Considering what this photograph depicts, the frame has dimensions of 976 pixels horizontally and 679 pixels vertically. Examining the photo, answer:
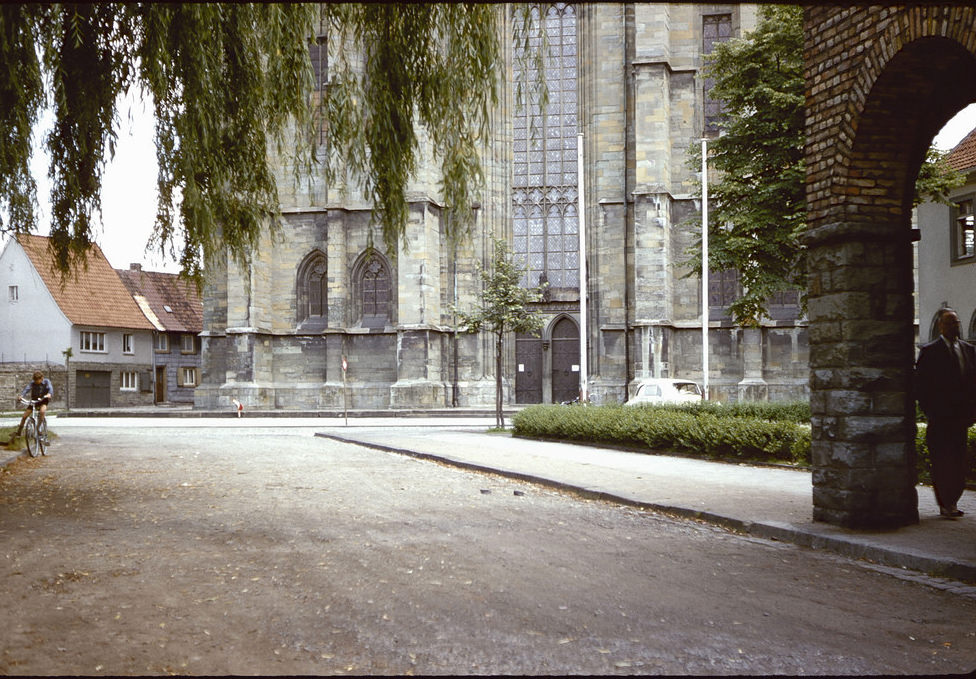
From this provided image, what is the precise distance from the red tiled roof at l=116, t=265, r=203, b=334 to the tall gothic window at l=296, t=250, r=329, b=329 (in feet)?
65.1

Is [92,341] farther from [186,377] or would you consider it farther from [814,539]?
[814,539]

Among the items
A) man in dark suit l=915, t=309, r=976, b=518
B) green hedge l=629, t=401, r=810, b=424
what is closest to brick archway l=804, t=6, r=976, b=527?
man in dark suit l=915, t=309, r=976, b=518

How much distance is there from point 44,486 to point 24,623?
7823 millimetres

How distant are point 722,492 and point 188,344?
5472cm

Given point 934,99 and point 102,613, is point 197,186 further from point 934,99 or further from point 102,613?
point 934,99

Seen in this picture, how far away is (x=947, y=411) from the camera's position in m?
8.45

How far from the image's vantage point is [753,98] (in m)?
23.9

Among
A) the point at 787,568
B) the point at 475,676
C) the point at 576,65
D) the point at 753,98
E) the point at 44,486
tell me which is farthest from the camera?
the point at 576,65

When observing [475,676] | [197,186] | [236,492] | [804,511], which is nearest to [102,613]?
[475,676]

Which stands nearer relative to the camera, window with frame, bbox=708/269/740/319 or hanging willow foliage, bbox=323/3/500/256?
hanging willow foliage, bbox=323/3/500/256

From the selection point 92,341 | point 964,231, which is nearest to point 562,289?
point 964,231

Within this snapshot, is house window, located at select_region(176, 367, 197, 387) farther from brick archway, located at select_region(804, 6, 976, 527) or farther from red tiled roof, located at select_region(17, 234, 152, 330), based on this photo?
brick archway, located at select_region(804, 6, 976, 527)

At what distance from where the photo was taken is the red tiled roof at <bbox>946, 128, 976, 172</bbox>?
2742 centimetres

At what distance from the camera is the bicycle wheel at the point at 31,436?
651 inches
